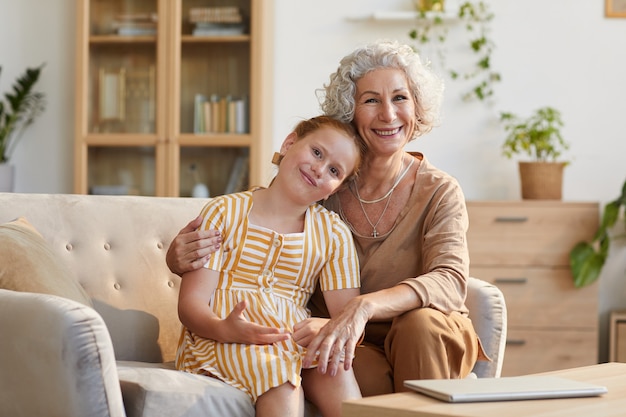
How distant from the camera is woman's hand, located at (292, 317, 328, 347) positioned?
1.90m

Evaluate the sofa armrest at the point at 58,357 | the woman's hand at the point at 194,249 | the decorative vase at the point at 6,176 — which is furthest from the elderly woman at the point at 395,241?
the decorative vase at the point at 6,176

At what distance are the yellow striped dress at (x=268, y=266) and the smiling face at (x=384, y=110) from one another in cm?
23

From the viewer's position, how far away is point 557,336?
13.2 feet

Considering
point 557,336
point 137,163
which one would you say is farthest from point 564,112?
point 137,163

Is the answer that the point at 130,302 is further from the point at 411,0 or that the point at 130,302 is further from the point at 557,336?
the point at 411,0

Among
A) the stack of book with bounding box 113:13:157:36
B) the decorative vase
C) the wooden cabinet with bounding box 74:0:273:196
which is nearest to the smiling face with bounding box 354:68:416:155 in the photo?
the wooden cabinet with bounding box 74:0:273:196

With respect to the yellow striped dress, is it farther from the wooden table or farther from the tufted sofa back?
the wooden table

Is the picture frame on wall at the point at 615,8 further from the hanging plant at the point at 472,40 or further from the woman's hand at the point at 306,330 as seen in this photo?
the woman's hand at the point at 306,330

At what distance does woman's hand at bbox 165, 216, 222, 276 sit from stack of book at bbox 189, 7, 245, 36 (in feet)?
8.23

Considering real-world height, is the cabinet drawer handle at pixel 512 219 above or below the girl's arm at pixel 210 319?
above

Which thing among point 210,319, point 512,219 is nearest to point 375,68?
point 210,319

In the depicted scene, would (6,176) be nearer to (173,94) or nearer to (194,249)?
(173,94)

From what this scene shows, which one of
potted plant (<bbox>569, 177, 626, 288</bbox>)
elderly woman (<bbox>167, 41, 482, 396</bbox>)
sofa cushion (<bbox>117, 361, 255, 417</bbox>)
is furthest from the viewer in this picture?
potted plant (<bbox>569, 177, 626, 288</bbox>)

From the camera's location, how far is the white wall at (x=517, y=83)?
4.44m
